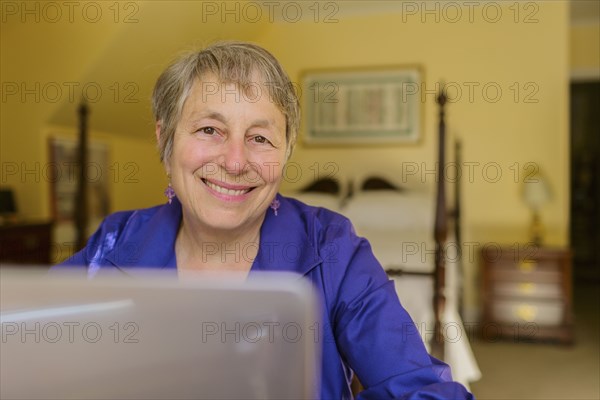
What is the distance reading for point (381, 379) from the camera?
90cm

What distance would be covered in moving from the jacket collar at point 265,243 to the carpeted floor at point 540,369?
2205 mm

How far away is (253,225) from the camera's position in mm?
1167

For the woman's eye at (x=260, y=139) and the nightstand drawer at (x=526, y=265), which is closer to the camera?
the woman's eye at (x=260, y=139)

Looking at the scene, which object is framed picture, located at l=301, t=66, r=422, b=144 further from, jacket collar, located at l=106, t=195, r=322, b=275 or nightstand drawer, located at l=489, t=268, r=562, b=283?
jacket collar, located at l=106, t=195, r=322, b=275

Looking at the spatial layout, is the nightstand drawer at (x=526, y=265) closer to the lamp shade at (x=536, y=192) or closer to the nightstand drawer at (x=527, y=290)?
the nightstand drawer at (x=527, y=290)

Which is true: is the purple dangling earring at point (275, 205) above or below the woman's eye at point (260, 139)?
below

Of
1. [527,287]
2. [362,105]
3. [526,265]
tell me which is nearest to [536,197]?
[526,265]

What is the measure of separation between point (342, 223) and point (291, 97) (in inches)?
10.7

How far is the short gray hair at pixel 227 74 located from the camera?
1047mm

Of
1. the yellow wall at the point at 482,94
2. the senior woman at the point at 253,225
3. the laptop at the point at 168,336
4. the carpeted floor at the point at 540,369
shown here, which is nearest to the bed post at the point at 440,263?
the carpeted floor at the point at 540,369

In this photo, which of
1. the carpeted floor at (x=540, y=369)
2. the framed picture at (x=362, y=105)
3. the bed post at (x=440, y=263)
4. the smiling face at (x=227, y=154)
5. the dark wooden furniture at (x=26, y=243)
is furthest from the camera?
the framed picture at (x=362, y=105)

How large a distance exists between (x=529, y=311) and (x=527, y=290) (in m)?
0.15

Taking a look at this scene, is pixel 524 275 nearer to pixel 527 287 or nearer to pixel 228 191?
pixel 527 287

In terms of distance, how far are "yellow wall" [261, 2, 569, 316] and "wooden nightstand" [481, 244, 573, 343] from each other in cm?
46
